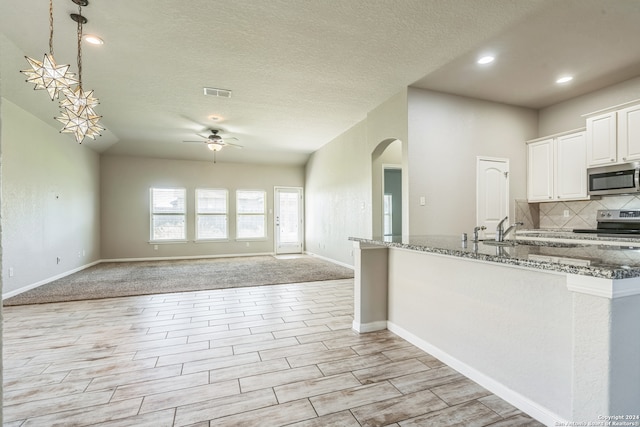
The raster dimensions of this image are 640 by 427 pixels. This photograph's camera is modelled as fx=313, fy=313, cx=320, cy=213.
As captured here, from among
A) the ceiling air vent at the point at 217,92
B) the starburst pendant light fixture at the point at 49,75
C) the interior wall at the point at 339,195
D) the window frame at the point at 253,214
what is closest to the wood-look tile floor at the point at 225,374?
the starburst pendant light fixture at the point at 49,75

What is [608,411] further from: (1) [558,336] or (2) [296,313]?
(2) [296,313]

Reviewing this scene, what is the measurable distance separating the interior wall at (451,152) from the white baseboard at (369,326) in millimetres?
1638

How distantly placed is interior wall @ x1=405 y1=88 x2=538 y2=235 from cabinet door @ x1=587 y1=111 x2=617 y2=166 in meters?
1.00

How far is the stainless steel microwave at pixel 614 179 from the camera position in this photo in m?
3.77

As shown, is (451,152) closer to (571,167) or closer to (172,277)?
(571,167)

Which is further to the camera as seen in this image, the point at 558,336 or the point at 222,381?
the point at 222,381

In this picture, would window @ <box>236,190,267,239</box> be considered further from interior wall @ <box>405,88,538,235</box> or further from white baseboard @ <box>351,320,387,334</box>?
white baseboard @ <box>351,320,387,334</box>

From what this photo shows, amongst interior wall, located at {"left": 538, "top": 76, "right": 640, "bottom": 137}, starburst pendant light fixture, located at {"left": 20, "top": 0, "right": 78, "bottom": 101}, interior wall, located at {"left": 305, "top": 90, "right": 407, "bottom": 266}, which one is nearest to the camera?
starburst pendant light fixture, located at {"left": 20, "top": 0, "right": 78, "bottom": 101}

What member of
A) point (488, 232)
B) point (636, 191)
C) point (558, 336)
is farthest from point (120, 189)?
point (636, 191)

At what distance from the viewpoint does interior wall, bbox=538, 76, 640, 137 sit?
411 centimetres

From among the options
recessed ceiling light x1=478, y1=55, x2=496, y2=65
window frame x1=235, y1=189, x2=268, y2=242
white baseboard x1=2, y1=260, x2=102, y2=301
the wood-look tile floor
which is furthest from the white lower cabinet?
white baseboard x1=2, y1=260, x2=102, y2=301

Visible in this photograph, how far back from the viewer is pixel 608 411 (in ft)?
4.35

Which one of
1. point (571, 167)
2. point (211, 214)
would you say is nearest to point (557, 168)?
point (571, 167)

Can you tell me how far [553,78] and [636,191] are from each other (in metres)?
1.72
